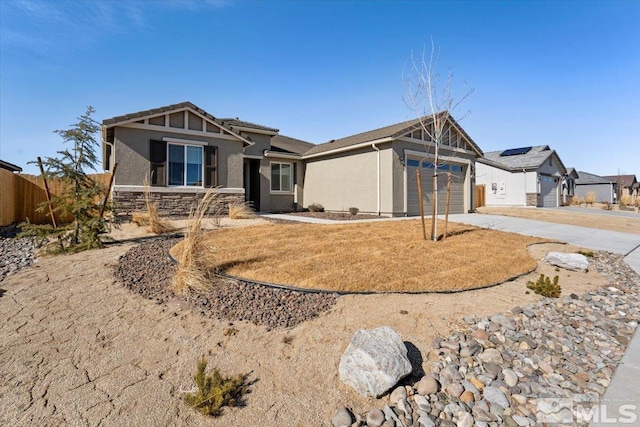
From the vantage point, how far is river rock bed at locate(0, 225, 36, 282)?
5.20 metres

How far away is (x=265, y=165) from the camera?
15672 mm

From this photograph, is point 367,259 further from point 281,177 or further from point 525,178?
point 525,178

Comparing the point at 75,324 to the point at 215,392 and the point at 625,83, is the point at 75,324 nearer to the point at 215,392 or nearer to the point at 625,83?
the point at 215,392

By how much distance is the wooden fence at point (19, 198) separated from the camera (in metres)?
9.76

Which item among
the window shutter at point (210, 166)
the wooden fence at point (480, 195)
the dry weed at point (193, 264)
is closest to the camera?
the dry weed at point (193, 264)

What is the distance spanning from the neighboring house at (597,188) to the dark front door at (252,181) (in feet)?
133

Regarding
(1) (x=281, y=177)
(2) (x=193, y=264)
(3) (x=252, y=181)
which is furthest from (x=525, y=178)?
(2) (x=193, y=264)

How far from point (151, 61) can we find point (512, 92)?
46.3ft

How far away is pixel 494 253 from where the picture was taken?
6.20m

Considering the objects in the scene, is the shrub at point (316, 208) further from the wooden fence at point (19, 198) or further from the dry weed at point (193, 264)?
the dry weed at point (193, 264)

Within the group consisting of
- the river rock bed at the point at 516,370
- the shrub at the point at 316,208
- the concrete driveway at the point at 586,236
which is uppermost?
the shrub at the point at 316,208

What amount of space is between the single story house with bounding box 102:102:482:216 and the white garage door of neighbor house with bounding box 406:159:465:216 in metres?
0.05

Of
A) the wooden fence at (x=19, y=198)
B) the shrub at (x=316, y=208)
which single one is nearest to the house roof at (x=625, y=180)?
the shrub at (x=316, y=208)

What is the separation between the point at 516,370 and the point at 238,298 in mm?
2960
